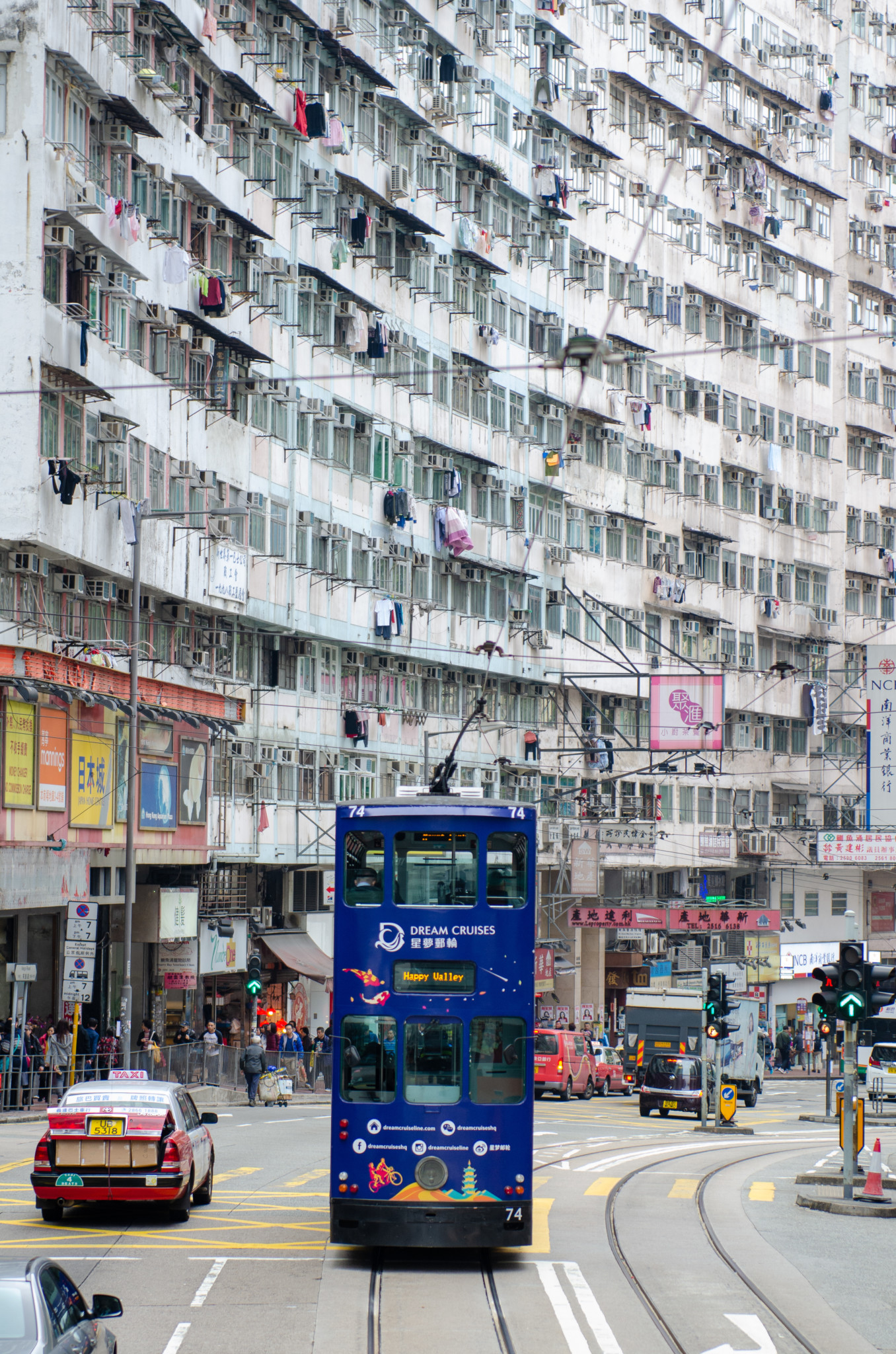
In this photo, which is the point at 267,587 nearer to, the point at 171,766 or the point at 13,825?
the point at 171,766

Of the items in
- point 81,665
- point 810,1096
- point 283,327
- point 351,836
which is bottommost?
point 810,1096

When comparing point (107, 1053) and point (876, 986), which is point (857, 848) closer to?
point (107, 1053)

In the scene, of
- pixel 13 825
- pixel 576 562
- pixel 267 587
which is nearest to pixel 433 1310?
pixel 13 825

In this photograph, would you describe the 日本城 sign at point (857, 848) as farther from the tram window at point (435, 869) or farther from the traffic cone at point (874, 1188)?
the tram window at point (435, 869)

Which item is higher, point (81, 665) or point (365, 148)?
point (365, 148)

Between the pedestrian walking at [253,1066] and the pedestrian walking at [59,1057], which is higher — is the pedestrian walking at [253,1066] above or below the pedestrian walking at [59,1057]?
below

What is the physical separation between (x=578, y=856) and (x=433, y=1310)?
1586 inches

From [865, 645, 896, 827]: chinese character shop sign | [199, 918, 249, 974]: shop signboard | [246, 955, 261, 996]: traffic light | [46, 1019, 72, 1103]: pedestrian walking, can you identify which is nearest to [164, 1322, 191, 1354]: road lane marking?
[46, 1019, 72, 1103]: pedestrian walking

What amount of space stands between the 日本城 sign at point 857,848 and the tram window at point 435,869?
46072 millimetres

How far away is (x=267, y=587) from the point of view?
142ft

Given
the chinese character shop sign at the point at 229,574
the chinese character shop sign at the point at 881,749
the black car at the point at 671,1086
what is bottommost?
the black car at the point at 671,1086

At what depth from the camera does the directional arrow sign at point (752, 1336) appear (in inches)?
526

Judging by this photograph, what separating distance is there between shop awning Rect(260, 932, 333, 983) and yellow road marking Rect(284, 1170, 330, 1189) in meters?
19.6

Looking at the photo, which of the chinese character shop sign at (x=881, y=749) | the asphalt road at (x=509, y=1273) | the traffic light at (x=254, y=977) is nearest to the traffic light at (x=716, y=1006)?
the traffic light at (x=254, y=977)
